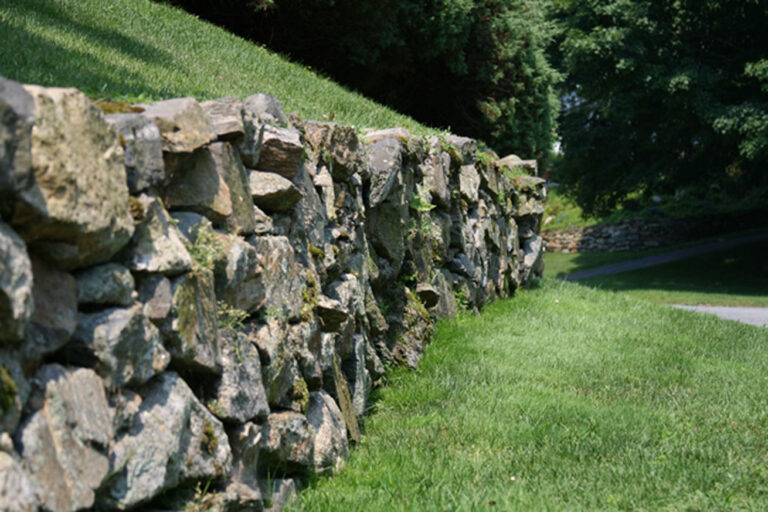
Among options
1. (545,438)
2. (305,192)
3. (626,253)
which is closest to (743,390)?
(545,438)

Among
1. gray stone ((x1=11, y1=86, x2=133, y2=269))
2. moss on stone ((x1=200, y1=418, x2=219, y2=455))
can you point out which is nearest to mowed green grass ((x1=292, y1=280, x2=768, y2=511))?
moss on stone ((x1=200, y1=418, x2=219, y2=455))

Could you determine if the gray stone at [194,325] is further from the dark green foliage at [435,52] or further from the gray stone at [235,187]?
the dark green foliage at [435,52]

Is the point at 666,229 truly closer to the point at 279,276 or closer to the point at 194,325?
the point at 279,276

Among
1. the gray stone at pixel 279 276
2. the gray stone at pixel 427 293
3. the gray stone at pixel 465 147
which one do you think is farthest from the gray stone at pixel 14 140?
the gray stone at pixel 465 147

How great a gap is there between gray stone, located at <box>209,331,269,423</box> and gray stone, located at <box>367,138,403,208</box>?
2.98m

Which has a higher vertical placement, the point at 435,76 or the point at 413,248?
the point at 435,76

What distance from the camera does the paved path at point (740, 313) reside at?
14.6 meters

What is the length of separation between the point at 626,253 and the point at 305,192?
27945mm

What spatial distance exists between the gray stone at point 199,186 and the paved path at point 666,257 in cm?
2392

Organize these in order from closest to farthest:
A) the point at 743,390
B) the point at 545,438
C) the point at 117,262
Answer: the point at 117,262 → the point at 545,438 → the point at 743,390

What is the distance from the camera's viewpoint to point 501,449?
508cm

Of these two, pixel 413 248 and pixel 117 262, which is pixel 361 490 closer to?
pixel 117 262

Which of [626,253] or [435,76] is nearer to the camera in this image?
[435,76]

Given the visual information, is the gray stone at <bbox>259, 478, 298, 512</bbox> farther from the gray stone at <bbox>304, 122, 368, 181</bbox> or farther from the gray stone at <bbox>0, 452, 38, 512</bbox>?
the gray stone at <bbox>304, 122, 368, 181</bbox>
